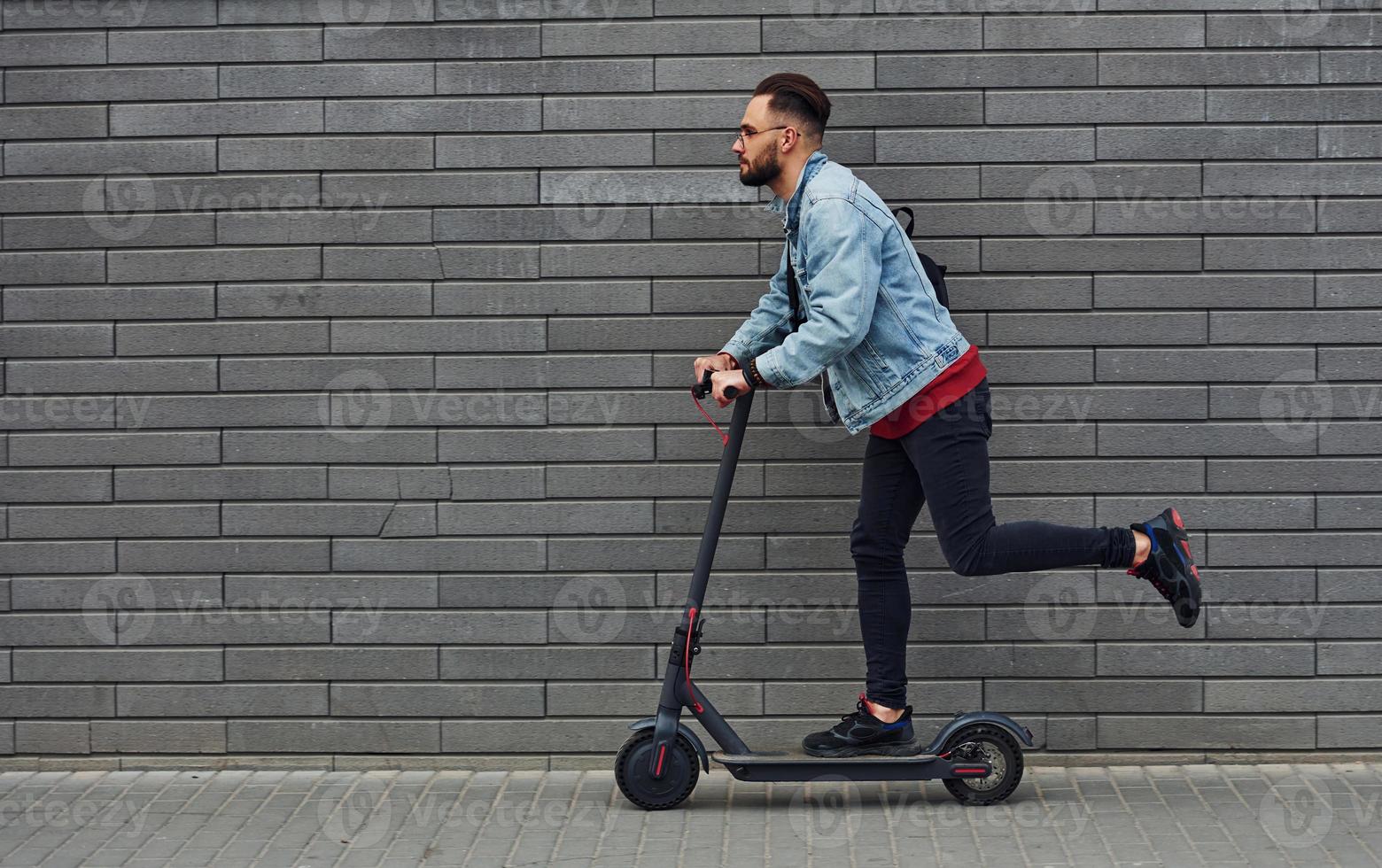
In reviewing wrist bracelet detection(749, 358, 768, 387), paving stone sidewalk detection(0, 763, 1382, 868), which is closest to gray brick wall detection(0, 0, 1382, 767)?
paving stone sidewalk detection(0, 763, 1382, 868)

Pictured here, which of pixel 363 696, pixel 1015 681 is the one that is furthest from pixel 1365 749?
pixel 363 696

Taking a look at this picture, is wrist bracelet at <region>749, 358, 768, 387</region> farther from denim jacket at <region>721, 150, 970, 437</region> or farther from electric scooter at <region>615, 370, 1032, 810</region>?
electric scooter at <region>615, 370, 1032, 810</region>

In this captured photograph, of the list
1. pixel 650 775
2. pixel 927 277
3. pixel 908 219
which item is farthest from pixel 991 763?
pixel 908 219

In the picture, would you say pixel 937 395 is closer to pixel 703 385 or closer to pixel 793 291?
pixel 793 291

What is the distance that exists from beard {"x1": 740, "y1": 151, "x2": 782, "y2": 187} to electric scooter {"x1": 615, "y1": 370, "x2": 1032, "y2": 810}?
2.23 ft

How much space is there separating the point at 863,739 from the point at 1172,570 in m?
1.14

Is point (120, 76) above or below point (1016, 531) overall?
above

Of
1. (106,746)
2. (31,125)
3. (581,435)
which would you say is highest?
(31,125)

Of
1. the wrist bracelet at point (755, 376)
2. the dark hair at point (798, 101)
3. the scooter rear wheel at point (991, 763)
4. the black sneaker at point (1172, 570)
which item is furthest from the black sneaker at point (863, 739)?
the dark hair at point (798, 101)

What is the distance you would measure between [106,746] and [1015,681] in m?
3.35

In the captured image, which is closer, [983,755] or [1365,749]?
[983,755]

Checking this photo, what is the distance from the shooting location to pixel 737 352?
17.4 ft

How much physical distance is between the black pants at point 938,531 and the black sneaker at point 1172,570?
72 mm

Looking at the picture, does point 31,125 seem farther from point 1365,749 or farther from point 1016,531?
point 1365,749
